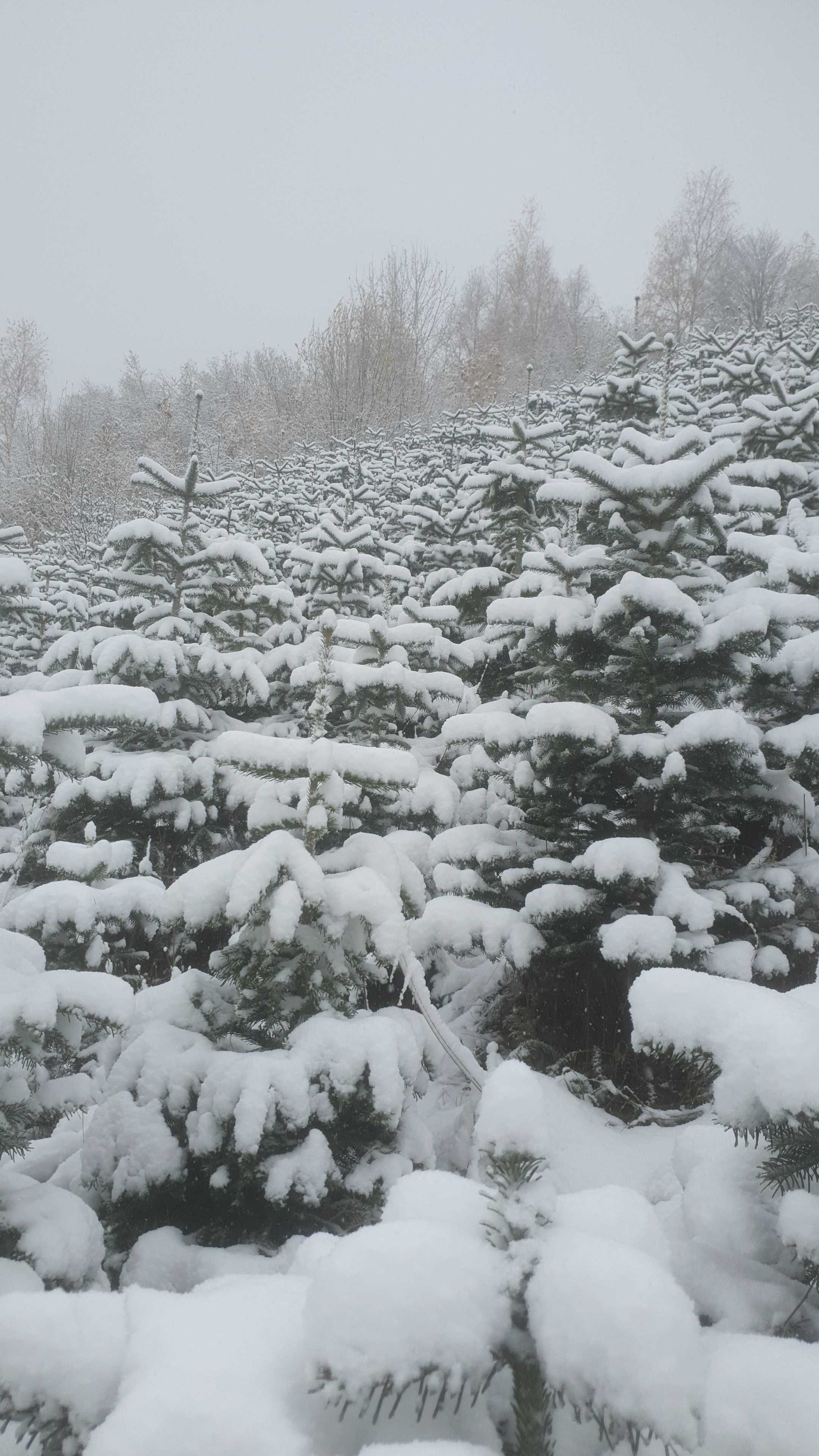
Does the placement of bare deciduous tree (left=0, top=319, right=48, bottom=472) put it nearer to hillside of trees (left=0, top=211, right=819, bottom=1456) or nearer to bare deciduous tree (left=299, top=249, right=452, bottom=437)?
bare deciduous tree (left=299, top=249, right=452, bottom=437)

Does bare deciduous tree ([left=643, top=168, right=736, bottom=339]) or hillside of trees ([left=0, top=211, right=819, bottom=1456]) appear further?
bare deciduous tree ([left=643, top=168, right=736, bottom=339])

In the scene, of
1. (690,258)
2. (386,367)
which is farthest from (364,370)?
(690,258)

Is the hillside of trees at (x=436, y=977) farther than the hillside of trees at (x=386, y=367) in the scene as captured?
No

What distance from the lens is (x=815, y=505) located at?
654 cm

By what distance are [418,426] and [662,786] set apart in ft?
77.8

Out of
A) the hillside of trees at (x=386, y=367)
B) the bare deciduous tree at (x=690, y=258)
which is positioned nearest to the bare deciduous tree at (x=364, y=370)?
the hillside of trees at (x=386, y=367)

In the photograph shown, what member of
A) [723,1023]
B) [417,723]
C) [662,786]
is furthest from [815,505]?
[723,1023]

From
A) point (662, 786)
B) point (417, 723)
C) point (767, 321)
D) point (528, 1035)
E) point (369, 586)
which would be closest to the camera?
point (662, 786)

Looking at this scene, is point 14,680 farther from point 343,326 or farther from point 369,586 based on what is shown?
point 343,326

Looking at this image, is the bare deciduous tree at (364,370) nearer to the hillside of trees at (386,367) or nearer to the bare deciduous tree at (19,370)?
the hillside of trees at (386,367)

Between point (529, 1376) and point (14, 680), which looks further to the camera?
point (14, 680)

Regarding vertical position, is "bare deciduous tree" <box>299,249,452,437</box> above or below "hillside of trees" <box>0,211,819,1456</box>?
above

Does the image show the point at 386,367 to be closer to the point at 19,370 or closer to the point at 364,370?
the point at 364,370

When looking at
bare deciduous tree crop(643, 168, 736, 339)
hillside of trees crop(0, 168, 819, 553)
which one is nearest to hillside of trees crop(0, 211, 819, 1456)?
hillside of trees crop(0, 168, 819, 553)
